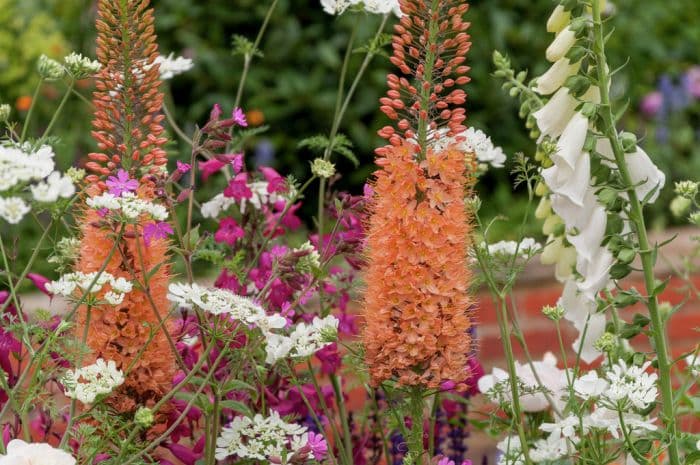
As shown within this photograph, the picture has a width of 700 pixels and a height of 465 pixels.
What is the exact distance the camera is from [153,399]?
1593 mm

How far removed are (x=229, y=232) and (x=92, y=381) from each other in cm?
54

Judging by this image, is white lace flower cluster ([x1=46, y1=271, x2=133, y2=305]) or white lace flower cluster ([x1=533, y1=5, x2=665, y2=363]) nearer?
white lace flower cluster ([x1=46, y1=271, x2=133, y2=305])

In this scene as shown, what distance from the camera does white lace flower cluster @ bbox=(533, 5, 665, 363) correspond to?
1.54m

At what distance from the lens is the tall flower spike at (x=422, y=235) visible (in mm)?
1416

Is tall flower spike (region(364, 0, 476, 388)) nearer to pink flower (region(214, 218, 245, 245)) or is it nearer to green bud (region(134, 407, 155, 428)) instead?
green bud (region(134, 407, 155, 428))

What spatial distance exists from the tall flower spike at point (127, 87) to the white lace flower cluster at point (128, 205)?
11cm

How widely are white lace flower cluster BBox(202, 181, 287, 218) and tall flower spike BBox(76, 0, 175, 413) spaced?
0.35 m

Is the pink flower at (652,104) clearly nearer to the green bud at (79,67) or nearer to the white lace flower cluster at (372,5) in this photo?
the white lace flower cluster at (372,5)

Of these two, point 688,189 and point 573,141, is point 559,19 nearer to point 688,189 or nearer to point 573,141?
point 573,141

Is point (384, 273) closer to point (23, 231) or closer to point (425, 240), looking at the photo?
point (425, 240)

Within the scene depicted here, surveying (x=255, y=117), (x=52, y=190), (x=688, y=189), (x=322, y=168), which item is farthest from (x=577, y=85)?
(x=255, y=117)

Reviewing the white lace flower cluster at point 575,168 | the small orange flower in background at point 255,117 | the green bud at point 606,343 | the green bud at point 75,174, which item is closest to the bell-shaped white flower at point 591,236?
the white lace flower cluster at point 575,168

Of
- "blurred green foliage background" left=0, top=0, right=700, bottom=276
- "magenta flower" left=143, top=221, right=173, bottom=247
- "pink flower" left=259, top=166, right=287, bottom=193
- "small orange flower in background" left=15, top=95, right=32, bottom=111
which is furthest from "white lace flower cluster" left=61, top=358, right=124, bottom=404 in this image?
"small orange flower in background" left=15, top=95, right=32, bottom=111

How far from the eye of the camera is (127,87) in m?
1.52
